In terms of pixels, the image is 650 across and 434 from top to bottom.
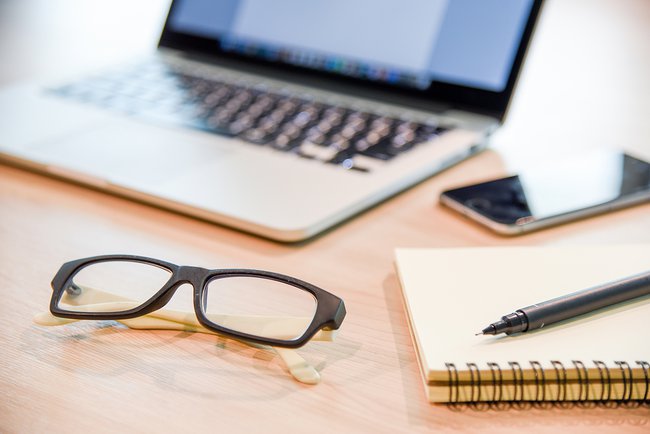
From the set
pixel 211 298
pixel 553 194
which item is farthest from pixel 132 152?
pixel 553 194

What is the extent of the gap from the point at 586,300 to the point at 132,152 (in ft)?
1.47

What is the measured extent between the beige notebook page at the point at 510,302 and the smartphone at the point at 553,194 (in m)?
0.07

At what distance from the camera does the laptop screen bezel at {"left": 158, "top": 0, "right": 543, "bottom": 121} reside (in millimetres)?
734

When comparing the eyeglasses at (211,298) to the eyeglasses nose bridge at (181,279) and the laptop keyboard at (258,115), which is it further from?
the laptop keyboard at (258,115)

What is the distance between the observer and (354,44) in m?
0.81

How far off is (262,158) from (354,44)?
214 mm

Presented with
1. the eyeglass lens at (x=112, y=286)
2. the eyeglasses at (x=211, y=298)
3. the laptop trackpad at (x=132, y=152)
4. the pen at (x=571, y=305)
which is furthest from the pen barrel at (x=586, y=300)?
the laptop trackpad at (x=132, y=152)

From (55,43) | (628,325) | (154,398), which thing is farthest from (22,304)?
(55,43)

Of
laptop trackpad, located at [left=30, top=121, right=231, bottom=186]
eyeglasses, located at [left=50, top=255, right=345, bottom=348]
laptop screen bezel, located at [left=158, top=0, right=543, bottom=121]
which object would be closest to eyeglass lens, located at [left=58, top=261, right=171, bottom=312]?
eyeglasses, located at [left=50, top=255, right=345, bottom=348]

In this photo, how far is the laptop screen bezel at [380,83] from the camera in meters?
0.73

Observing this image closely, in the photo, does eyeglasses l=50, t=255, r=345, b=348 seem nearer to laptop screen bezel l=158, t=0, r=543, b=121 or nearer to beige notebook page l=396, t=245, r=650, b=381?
beige notebook page l=396, t=245, r=650, b=381

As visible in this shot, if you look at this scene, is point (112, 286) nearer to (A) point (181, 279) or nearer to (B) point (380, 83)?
(A) point (181, 279)

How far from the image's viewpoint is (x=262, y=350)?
45 cm

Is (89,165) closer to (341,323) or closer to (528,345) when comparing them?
(341,323)
